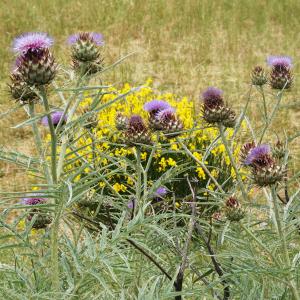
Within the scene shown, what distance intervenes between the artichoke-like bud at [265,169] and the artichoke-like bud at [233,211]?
0.26ft

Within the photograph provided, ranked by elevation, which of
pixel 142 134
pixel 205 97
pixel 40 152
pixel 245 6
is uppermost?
pixel 245 6

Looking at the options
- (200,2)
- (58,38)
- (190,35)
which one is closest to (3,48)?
(58,38)

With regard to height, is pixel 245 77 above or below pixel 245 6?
below

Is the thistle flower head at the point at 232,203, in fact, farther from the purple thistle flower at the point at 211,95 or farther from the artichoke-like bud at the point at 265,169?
the purple thistle flower at the point at 211,95

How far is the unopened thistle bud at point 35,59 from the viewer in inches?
51.0

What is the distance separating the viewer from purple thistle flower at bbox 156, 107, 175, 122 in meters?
1.93

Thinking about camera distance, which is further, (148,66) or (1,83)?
(148,66)

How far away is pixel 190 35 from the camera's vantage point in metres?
8.84

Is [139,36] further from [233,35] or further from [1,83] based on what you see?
[1,83]

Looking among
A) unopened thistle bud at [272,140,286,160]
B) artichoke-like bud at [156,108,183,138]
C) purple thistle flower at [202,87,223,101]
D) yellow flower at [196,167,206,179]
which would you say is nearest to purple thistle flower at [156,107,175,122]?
artichoke-like bud at [156,108,183,138]

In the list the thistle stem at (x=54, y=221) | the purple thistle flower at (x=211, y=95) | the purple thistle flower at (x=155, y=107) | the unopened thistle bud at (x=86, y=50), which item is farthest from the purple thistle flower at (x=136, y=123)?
the thistle stem at (x=54, y=221)

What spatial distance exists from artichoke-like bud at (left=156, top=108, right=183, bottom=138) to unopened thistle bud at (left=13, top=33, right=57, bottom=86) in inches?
24.0

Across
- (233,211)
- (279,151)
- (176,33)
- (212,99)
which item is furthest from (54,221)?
(176,33)

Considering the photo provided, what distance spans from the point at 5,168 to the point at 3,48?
10.4ft
